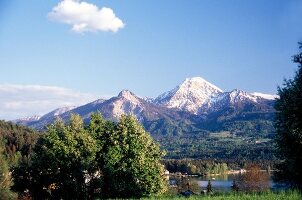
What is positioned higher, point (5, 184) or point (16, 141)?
point (16, 141)

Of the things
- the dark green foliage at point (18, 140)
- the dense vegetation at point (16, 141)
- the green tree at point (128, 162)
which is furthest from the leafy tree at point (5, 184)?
the dark green foliage at point (18, 140)

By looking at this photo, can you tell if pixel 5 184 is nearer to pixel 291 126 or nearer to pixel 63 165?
pixel 63 165

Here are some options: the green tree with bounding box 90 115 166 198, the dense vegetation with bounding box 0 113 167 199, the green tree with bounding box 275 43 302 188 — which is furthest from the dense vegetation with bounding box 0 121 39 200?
the green tree with bounding box 275 43 302 188

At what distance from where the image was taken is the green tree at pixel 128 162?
50500 mm

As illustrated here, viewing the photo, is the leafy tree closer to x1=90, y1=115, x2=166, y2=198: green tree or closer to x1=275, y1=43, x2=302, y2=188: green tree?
x1=90, y1=115, x2=166, y2=198: green tree

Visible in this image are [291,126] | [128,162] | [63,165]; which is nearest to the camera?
[291,126]

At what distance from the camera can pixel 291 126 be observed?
32.2 meters

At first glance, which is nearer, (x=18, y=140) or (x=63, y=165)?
(x=63, y=165)

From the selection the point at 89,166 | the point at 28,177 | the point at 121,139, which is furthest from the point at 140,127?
the point at 28,177

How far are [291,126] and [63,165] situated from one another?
97.7 feet

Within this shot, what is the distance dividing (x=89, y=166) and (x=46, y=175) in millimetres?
6219

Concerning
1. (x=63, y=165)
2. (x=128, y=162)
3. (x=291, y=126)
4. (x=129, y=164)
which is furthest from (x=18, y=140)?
(x=291, y=126)

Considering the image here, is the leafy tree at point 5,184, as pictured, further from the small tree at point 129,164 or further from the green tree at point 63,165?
the small tree at point 129,164

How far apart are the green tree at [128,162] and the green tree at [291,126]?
18.2 metres
